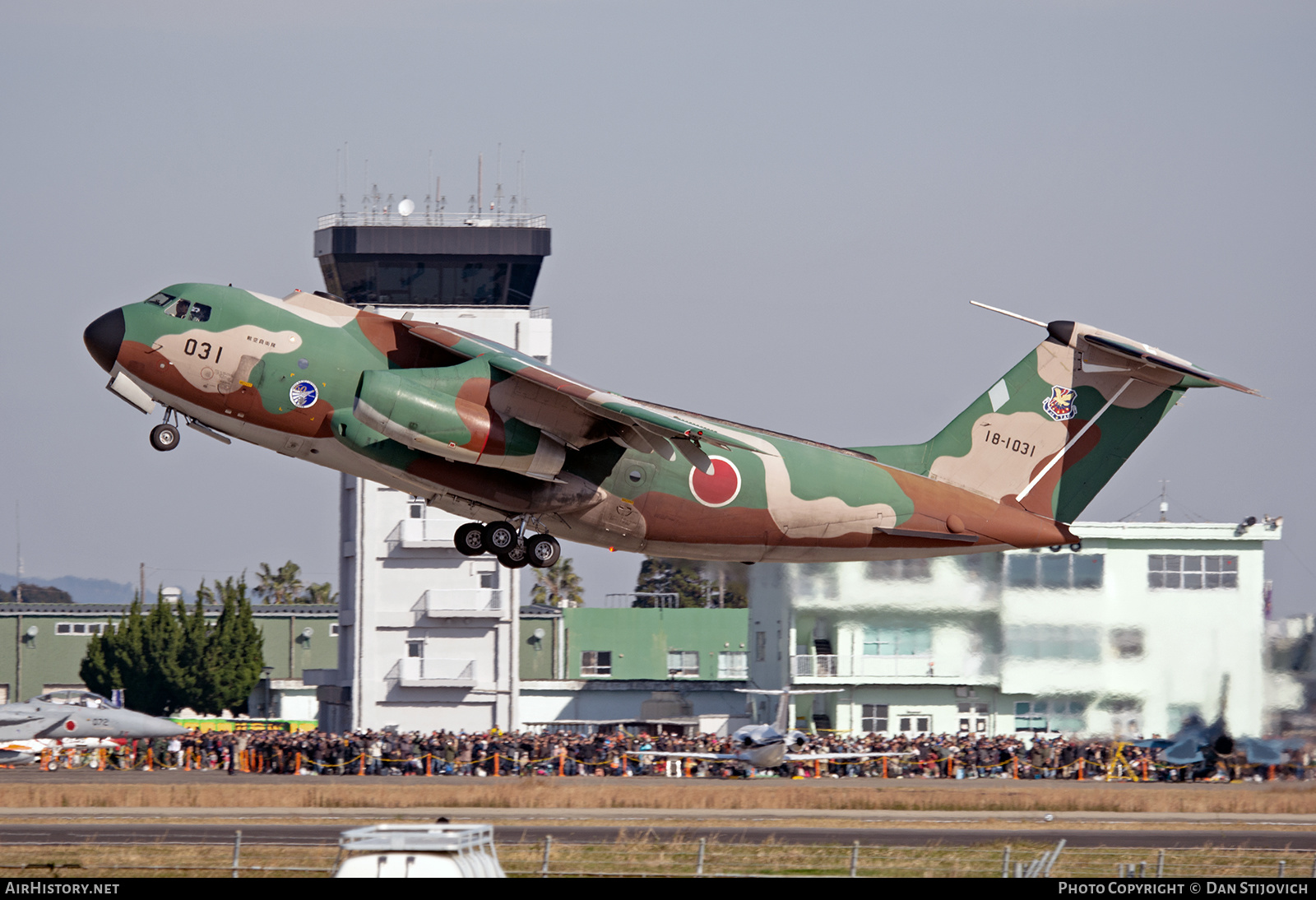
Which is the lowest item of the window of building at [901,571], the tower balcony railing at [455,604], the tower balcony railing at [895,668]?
the tower balcony railing at [895,668]

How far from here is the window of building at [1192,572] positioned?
134 feet

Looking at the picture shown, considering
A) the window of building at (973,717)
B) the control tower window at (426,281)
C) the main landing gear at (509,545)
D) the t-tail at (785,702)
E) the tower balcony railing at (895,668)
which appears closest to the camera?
the main landing gear at (509,545)

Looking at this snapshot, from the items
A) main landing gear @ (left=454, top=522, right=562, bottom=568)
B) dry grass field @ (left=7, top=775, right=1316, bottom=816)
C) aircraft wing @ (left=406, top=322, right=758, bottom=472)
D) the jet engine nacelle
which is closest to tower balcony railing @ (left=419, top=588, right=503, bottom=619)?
dry grass field @ (left=7, top=775, right=1316, bottom=816)

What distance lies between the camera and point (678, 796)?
37938 mm

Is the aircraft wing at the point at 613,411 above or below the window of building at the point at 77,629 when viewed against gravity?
above

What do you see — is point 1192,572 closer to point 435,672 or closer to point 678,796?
point 678,796

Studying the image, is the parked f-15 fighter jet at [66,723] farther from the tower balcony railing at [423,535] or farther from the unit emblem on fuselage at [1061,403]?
the unit emblem on fuselage at [1061,403]

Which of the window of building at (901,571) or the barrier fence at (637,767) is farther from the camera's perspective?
the barrier fence at (637,767)

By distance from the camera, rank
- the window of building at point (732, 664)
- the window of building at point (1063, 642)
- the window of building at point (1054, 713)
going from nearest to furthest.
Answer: the window of building at point (1063, 642) → the window of building at point (1054, 713) → the window of building at point (732, 664)

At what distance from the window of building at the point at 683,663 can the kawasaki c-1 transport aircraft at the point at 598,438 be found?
5374 cm

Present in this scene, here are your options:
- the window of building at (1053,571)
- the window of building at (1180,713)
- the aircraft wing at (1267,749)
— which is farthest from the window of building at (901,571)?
the aircraft wing at (1267,749)

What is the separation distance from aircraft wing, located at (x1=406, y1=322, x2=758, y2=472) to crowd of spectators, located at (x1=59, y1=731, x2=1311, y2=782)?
1991cm

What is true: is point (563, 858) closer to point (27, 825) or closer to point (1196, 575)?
point (27, 825)
